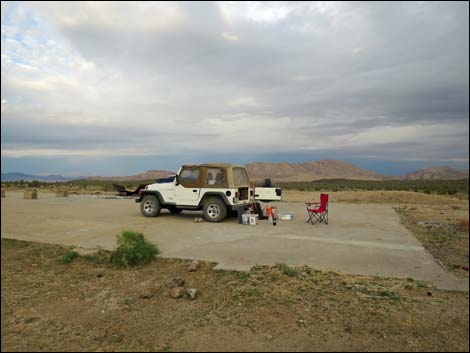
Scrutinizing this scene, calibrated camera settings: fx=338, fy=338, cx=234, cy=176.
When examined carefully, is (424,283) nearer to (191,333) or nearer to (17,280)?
(191,333)

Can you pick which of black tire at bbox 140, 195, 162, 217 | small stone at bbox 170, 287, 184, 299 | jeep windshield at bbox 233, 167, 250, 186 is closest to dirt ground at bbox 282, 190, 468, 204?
jeep windshield at bbox 233, 167, 250, 186

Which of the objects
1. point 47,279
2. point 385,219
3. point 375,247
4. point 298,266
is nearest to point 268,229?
point 375,247

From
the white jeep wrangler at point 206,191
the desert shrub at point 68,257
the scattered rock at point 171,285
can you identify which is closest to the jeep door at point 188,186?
the white jeep wrangler at point 206,191

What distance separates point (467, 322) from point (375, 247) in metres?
3.58

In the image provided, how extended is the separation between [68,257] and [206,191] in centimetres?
529

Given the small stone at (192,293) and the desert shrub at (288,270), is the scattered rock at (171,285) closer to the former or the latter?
the small stone at (192,293)

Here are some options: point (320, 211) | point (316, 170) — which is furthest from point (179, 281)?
point (316, 170)

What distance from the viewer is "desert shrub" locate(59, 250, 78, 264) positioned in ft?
19.6

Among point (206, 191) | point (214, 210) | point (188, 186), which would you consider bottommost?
point (214, 210)

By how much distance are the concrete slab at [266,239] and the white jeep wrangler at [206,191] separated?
557 millimetres

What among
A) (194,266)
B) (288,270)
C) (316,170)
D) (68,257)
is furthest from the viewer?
(316,170)

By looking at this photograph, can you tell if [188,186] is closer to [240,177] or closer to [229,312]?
[240,177]

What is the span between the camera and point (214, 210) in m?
10.8

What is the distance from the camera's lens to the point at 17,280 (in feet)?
16.4
